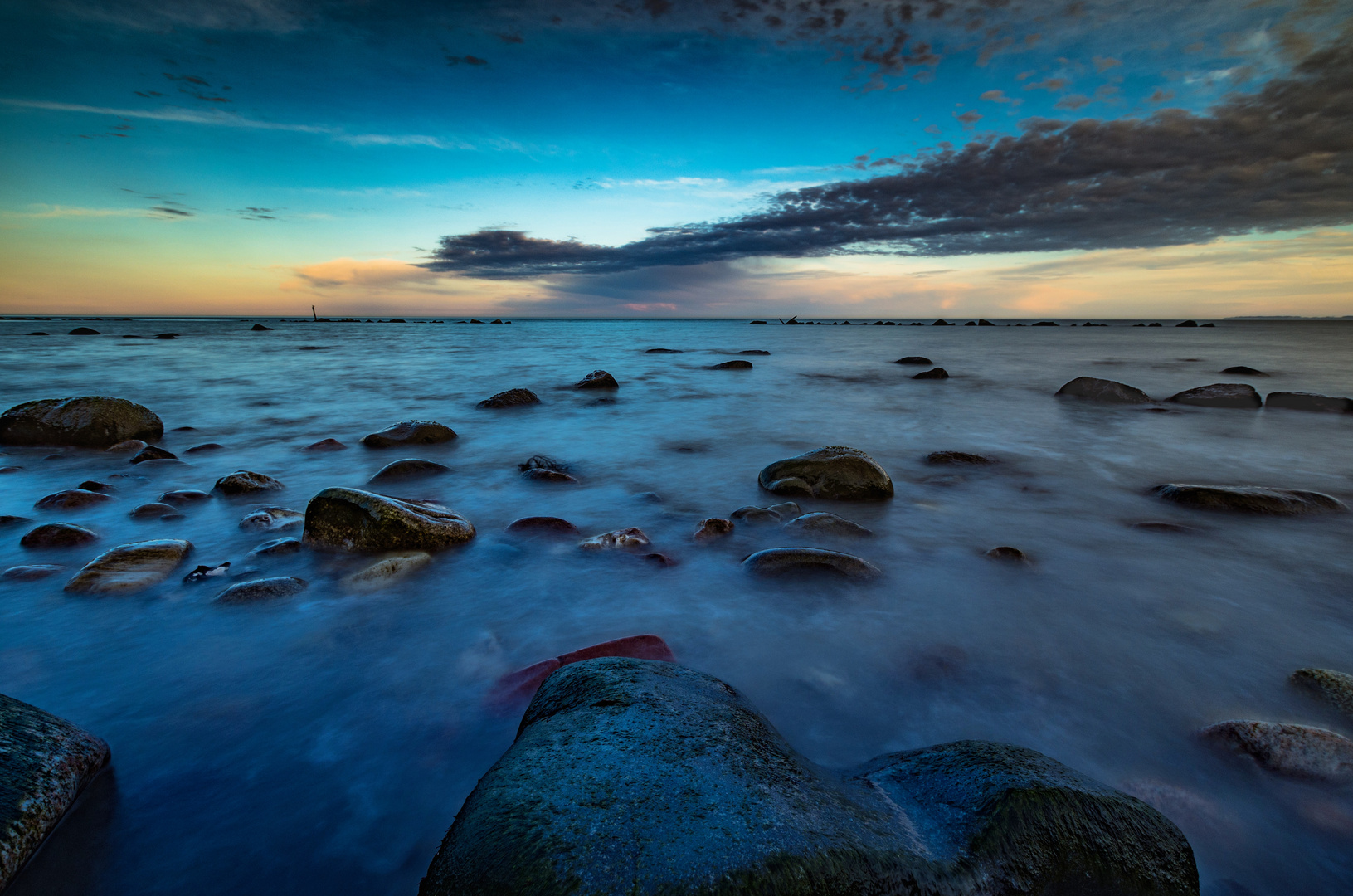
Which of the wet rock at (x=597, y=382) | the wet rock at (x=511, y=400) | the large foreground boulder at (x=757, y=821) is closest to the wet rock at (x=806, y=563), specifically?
the large foreground boulder at (x=757, y=821)

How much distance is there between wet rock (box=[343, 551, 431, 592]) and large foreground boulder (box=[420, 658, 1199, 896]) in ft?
5.96

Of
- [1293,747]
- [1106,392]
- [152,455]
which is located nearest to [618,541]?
[1293,747]

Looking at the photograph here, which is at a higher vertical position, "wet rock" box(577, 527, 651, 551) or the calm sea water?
"wet rock" box(577, 527, 651, 551)

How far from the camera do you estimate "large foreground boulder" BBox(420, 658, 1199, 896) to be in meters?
1.14

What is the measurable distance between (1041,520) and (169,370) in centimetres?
2014

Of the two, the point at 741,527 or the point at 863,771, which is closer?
the point at 863,771

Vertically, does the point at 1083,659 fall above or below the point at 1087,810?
below

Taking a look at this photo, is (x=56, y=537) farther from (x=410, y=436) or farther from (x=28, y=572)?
(x=410, y=436)

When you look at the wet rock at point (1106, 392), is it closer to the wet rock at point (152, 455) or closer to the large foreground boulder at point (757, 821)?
the large foreground boulder at point (757, 821)

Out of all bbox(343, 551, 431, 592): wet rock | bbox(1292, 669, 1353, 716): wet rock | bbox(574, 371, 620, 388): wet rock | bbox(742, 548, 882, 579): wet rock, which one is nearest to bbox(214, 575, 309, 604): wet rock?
bbox(343, 551, 431, 592): wet rock

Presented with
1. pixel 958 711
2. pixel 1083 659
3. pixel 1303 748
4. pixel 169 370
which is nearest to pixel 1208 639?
pixel 1083 659

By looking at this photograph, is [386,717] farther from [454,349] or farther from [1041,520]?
[454,349]

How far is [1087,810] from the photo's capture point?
142 centimetres

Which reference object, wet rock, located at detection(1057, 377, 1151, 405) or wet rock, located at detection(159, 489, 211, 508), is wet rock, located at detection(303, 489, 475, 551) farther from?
wet rock, located at detection(1057, 377, 1151, 405)
